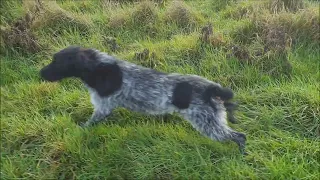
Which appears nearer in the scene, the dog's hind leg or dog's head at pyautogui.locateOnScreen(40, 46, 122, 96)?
the dog's hind leg

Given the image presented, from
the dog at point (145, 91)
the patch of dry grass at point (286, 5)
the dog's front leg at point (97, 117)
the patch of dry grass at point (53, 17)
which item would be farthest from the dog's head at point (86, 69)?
the patch of dry grass at point (286, 5)

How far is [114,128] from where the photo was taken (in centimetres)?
491

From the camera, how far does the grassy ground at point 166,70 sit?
449 centimetres

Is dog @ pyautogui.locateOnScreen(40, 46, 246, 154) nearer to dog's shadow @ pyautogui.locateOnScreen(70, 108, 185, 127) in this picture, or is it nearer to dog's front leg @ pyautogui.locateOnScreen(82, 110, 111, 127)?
dog's front leg @ pyautogui.locateOnScreen(82, 110, 111, 127)

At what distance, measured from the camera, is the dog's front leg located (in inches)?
194

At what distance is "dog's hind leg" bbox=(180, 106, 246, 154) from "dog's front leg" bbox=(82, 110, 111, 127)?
93cm

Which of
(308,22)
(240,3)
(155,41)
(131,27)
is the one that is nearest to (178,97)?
(155,41)

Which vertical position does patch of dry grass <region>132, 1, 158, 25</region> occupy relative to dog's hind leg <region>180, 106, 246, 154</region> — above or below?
above

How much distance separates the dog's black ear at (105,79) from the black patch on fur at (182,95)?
0.67m

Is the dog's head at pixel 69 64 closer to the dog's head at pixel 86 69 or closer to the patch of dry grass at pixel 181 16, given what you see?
the dog's head at pixel 86 69

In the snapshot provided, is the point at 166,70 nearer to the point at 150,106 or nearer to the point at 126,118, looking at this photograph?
the point at 126,118

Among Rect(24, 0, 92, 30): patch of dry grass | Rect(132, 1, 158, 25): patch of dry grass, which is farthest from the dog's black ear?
Rect(132, 1, 158, 25): patch of dry grass

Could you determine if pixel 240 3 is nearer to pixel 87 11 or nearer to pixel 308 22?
pixel 308 22

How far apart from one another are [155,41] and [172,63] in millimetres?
811
